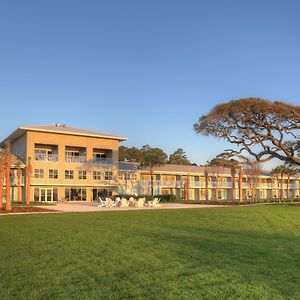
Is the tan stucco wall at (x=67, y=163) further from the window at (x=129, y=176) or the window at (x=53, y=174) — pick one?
the window at (x=129, y=176)

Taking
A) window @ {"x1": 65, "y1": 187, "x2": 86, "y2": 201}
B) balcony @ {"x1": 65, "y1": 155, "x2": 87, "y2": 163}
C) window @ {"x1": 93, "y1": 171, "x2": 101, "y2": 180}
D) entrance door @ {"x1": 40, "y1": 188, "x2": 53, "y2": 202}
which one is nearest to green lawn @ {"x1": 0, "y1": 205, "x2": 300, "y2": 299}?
entrance door @ {"x1": 40, "y1": 188, "x2": 53, "y2": 202}

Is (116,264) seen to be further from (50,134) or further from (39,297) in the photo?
(50,134)

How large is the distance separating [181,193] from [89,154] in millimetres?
16329

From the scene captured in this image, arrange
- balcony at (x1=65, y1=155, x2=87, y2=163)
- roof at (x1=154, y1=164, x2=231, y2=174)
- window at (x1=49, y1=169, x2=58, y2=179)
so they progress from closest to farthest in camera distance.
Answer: window at (x1=49, y1=169, x2=58, y2=179) < balcony at (x1=65, y1=155, x2=87, y2=163) < roof at (x1=154, y1=164, x2=231, y2=174)

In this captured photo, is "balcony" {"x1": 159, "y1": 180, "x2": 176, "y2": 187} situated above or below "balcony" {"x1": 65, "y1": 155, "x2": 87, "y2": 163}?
below

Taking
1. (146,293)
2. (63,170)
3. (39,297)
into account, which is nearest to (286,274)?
(146,293)

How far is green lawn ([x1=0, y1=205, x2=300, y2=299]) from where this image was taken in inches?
235

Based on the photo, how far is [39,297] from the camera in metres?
5.78

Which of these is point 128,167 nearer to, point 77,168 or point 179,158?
point 77,168

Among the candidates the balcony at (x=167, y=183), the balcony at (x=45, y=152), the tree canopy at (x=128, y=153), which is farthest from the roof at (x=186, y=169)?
the tree canopy at (x=128, y=153)

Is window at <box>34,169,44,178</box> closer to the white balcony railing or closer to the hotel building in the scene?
the hotel building

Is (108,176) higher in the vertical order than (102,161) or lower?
lower

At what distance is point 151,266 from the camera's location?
7668 millimetres

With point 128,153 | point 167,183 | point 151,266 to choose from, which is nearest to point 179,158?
point 128,153
